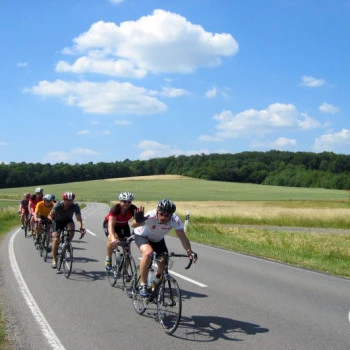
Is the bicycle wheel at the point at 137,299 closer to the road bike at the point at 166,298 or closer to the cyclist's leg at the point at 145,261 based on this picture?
the road bike at the point at 166,298

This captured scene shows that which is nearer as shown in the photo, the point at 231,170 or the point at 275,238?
the point at 275,238

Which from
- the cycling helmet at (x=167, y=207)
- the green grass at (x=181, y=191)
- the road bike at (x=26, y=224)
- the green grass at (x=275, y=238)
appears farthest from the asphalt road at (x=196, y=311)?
the green grass at (x=181, y=191)

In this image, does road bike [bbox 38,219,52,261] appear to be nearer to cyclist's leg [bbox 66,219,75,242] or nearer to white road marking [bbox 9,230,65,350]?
white road marking [bbox 9,230,65,350]

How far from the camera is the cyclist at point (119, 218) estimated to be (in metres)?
8.32

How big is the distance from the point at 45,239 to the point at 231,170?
4607 inches

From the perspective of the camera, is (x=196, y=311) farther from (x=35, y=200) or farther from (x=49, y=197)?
(x=35, y=200)

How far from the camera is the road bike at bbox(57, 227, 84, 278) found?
10.1 metres

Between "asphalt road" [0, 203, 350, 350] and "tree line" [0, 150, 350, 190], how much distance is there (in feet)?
343

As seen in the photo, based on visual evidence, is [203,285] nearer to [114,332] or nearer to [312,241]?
[114,332]

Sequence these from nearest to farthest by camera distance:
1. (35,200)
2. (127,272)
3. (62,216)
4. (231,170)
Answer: (127,272), (62,216), (35,200), (231,170)

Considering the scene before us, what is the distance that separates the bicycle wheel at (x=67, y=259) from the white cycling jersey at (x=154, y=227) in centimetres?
374

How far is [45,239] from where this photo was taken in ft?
41.4

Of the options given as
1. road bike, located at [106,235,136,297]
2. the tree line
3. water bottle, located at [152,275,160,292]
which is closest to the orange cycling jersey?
road bike, located at [106,235,136,297]

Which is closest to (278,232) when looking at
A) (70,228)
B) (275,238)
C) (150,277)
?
(275,238)
